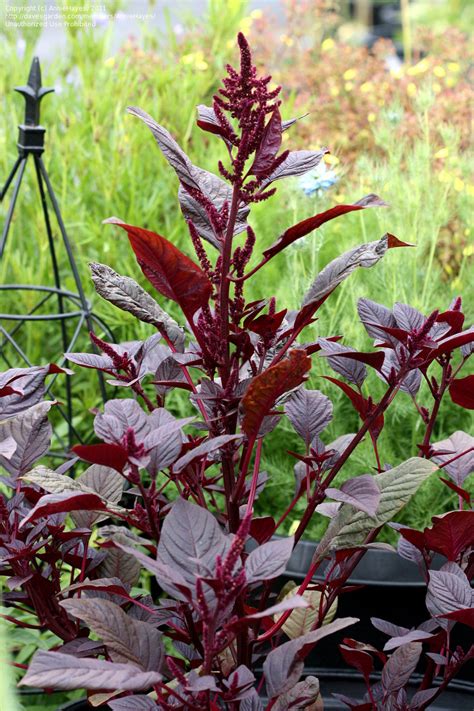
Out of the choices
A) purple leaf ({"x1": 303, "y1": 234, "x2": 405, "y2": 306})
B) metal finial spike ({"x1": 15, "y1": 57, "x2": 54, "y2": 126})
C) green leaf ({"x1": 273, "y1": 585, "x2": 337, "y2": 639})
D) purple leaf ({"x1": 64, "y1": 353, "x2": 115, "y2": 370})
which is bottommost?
green leaf ({"x1": 273, "y1": 585, "x2": 337, "y2": 639})

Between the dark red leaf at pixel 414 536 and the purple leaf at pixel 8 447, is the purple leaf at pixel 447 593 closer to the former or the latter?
the dark red leaf at pixel 414 536

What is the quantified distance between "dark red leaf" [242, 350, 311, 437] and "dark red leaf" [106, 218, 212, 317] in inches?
3.8

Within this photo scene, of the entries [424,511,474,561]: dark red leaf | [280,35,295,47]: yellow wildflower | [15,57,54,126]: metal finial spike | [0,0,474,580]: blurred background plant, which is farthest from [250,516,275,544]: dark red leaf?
[280,35,295,47]: yellow wildflower

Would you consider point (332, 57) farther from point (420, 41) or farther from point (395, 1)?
point (395, 1)

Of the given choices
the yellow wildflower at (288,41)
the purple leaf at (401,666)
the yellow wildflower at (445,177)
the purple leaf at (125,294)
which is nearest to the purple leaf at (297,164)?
the purple leaf at (125,294)

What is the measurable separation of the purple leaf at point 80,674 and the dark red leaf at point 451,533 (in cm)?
35

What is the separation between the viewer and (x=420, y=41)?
384cm

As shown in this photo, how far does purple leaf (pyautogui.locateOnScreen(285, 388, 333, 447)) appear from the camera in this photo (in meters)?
0.95

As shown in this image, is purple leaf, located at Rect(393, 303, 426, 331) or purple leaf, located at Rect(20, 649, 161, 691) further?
purple leaf, located at Rect(393, 303, 426, 331)

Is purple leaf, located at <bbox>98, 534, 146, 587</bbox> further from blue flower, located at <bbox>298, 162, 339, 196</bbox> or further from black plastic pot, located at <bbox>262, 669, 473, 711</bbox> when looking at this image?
blue flower, located at <bbox>298, 162, 339, 196</bbox>

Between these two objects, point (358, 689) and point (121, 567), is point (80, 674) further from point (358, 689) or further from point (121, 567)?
point (358, 689)

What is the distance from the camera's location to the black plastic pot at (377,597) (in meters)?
1.41

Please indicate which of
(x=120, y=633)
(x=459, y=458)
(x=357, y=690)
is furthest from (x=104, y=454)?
(x=357, y=690)

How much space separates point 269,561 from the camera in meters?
0.71
